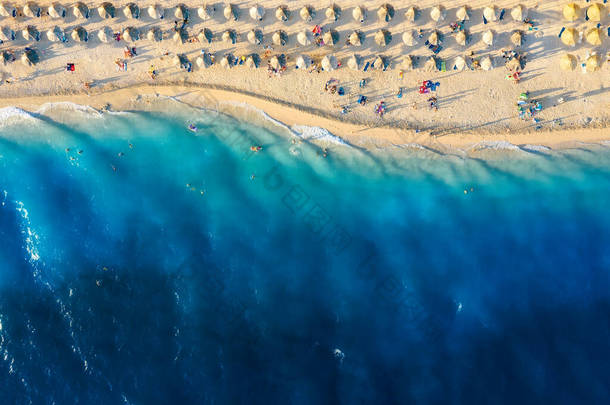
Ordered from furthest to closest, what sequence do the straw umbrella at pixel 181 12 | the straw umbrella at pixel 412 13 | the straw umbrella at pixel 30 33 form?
the straw umbrella at pixel 30 33, the straw umbrella at pixel 181 12, the straw umbrella at pixel 412 13

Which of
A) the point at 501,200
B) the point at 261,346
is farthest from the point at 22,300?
the point at 501,200

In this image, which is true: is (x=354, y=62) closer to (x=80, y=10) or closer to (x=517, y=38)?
(x=517, y=38)

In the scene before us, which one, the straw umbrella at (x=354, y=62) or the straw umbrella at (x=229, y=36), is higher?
the straw umbrella at (x=229, y=36)

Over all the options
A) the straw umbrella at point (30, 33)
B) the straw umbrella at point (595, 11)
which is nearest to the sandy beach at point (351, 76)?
the straw umbrella at point (30, 33)

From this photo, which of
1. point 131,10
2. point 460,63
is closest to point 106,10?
point 131,10

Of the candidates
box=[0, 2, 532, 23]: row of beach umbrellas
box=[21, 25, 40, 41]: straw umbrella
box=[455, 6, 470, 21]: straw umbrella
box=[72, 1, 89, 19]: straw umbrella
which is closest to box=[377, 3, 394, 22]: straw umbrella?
box=[0, 2, 532, 23]: row of beach umbrellas

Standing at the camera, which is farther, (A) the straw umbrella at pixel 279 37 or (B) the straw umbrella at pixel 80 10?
(B) the straw umbrella at pixel 80 10

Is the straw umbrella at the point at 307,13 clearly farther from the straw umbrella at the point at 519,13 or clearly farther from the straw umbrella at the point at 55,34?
the straw umbrella at the point at 55,34

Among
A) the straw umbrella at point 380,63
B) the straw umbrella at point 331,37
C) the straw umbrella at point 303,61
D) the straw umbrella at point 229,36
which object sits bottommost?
the straw umbrella at point 380,63

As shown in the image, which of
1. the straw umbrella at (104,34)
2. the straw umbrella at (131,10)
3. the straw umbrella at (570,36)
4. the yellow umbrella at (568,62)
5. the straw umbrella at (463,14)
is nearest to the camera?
the straw umbrella at (570,36)
